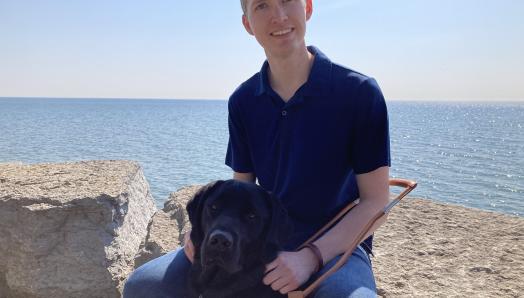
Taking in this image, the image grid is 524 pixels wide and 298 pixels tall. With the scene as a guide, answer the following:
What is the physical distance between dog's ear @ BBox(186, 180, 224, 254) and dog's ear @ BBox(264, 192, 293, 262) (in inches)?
13.5

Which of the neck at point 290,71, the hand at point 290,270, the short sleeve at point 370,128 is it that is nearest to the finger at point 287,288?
the hand at point 290,270

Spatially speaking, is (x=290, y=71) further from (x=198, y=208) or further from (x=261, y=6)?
(x=198, y=208)

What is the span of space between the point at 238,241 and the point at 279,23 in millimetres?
1201

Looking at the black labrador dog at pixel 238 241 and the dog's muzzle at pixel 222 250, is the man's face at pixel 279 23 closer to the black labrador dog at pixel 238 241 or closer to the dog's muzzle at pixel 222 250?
the black labrador dog at pixel 238 241

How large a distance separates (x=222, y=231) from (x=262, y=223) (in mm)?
262

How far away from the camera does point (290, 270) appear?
2258mm

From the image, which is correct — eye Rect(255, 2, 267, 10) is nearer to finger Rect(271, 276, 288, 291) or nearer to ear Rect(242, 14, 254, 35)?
ear Rect(242, 14, 254, 35)

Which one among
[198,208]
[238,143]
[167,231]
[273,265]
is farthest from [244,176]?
[167,231]

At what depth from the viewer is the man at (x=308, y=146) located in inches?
94.9

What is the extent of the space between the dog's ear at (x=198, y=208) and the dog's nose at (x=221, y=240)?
1.12 ft

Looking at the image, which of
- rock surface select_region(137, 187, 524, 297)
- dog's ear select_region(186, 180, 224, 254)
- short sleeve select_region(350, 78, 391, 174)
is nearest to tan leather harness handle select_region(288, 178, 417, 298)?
short sleeve select_region(350, 78, 391, 174)

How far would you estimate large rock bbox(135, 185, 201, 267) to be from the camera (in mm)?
4012

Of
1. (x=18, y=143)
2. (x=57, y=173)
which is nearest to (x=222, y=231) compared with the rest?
(x=57, y=173)

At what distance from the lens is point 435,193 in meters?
18.7
